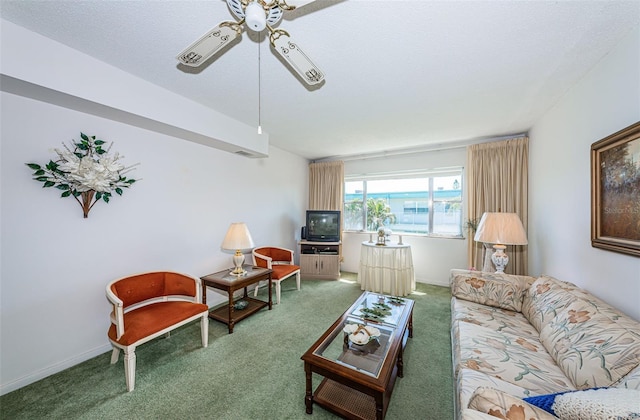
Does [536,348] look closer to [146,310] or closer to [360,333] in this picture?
[360,333]

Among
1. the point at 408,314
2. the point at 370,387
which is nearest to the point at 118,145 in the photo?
the point at 370,387

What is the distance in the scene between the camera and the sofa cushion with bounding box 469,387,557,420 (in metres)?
0.81

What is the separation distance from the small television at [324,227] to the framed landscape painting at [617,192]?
3298 mm

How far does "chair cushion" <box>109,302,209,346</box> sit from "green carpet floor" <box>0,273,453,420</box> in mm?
372

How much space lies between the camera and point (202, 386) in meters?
1.77

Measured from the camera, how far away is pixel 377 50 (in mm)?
1672

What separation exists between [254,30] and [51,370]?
9.83ft

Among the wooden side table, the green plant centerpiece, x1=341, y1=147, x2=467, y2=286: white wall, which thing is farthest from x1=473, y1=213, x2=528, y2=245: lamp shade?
the green plant centerpiece

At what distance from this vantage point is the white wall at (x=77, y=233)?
1.73m

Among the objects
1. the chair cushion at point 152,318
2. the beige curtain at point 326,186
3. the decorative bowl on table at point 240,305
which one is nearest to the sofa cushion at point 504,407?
the chair cushion at point 152,318

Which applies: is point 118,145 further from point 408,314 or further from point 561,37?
point 561,37

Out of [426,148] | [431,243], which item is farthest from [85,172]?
[431,243]

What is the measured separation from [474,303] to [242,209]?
3256mm

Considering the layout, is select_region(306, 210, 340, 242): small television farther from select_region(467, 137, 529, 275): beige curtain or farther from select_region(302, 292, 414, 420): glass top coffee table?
select_region(302, 292, 414, 420): glass top coffee table
